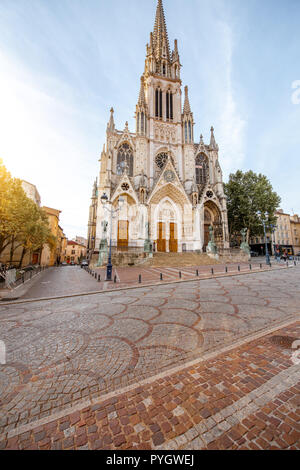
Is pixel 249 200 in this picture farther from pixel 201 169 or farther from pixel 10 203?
pixel 10 203

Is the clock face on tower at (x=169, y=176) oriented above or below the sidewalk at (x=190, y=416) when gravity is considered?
Result: above

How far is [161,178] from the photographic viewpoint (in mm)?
25938

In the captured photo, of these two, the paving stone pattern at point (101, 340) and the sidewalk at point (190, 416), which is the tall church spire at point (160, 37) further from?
the sidewalk at point (190, 416)

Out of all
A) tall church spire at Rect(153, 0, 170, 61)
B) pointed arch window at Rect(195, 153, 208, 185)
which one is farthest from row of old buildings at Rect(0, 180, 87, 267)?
tall church spire at Rect(153, 0, 170, 61)

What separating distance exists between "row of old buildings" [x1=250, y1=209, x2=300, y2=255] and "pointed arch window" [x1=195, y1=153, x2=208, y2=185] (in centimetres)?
2426

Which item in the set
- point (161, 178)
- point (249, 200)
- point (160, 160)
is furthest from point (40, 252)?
point (249, 200)

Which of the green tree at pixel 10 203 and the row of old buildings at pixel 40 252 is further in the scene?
the row of old buildings at pixel 40 252

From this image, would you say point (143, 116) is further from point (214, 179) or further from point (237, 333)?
point (237, 333)

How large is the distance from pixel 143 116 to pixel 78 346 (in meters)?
31.8

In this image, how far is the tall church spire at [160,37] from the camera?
33.1 m

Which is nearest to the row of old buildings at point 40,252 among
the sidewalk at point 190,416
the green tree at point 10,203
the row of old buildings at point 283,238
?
the green tree at point 10,203

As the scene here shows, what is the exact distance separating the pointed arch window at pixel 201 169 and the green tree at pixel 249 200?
18.7 ft

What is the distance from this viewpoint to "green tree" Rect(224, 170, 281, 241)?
96.2 ft
